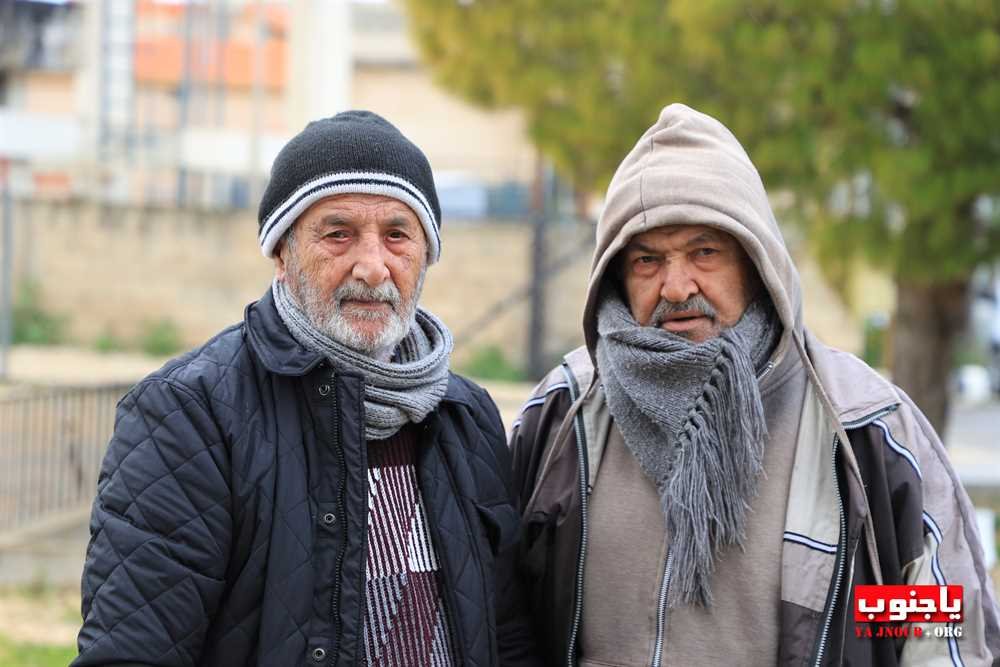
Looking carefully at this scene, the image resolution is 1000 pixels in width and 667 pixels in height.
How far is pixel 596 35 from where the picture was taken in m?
7.23

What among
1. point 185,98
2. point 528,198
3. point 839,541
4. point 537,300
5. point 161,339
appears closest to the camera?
point 839,541

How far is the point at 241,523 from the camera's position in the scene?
2287 mm

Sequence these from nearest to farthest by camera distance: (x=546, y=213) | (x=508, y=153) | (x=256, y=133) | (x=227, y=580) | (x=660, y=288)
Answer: (x=227, y=580) < (x=660, y=288) < (x=546, y=213) < (x=256, y=133) < (x=508, y=153)

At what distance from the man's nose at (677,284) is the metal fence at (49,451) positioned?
5866mm

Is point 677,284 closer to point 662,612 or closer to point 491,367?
point 662,612

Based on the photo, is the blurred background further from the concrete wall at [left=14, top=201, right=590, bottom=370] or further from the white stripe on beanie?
the white stripe on beanie

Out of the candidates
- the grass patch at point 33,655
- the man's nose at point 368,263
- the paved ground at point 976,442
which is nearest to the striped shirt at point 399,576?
the man's nose at point 368,263

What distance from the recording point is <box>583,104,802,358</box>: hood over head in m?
2.64

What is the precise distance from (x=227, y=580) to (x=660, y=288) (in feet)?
3.62

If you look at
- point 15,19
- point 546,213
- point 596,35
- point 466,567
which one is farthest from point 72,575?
point 15,19

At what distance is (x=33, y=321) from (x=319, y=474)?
1726cm

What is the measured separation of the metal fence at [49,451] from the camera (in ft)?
25.4

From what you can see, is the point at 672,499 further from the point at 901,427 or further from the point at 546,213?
the point at 546,213

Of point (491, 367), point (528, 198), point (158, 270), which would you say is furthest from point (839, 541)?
point (528, 198)
